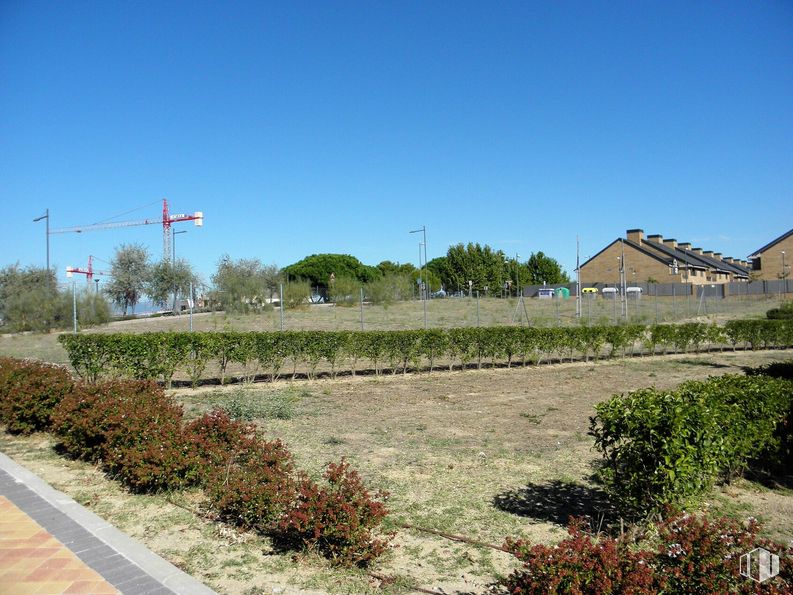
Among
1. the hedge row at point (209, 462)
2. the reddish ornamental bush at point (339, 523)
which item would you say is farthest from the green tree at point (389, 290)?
the reddish ornamental bush at point (339, 523)

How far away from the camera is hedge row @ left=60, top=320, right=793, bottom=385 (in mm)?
13328

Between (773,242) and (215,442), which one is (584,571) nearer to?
(215,442)

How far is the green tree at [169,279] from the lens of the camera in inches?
1626

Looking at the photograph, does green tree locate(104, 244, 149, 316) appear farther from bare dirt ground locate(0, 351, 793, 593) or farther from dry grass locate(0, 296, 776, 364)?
bare dirt ground locate(0, 351, 793, 593)

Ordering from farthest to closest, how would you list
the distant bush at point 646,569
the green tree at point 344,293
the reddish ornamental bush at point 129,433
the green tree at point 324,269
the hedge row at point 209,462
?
1. the green tree at point 324,269
2. the green tree at point 344,293
3. the reddish ornamental bush at point 129,433
4. the hedge row at point 209,462
5. the distant bush at point 646,569

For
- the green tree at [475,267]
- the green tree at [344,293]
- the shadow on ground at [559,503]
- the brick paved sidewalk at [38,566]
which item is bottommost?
the shadow on ground at [559,503]

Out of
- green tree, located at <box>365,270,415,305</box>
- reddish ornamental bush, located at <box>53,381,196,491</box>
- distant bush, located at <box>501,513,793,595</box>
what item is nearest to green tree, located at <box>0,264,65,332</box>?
green tree, located at <box>365,270,415,305</box>

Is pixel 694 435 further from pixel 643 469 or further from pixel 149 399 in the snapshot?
pixel 149 399

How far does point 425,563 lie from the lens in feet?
13.9

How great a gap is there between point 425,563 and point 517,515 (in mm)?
1292

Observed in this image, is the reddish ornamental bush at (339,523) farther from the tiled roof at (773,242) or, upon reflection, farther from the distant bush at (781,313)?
the tiled roof at (773,242)

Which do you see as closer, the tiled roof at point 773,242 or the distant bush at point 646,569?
the distant bush at point 646,569

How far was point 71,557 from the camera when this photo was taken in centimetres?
424

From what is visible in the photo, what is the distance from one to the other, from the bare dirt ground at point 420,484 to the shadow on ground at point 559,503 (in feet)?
0.06
